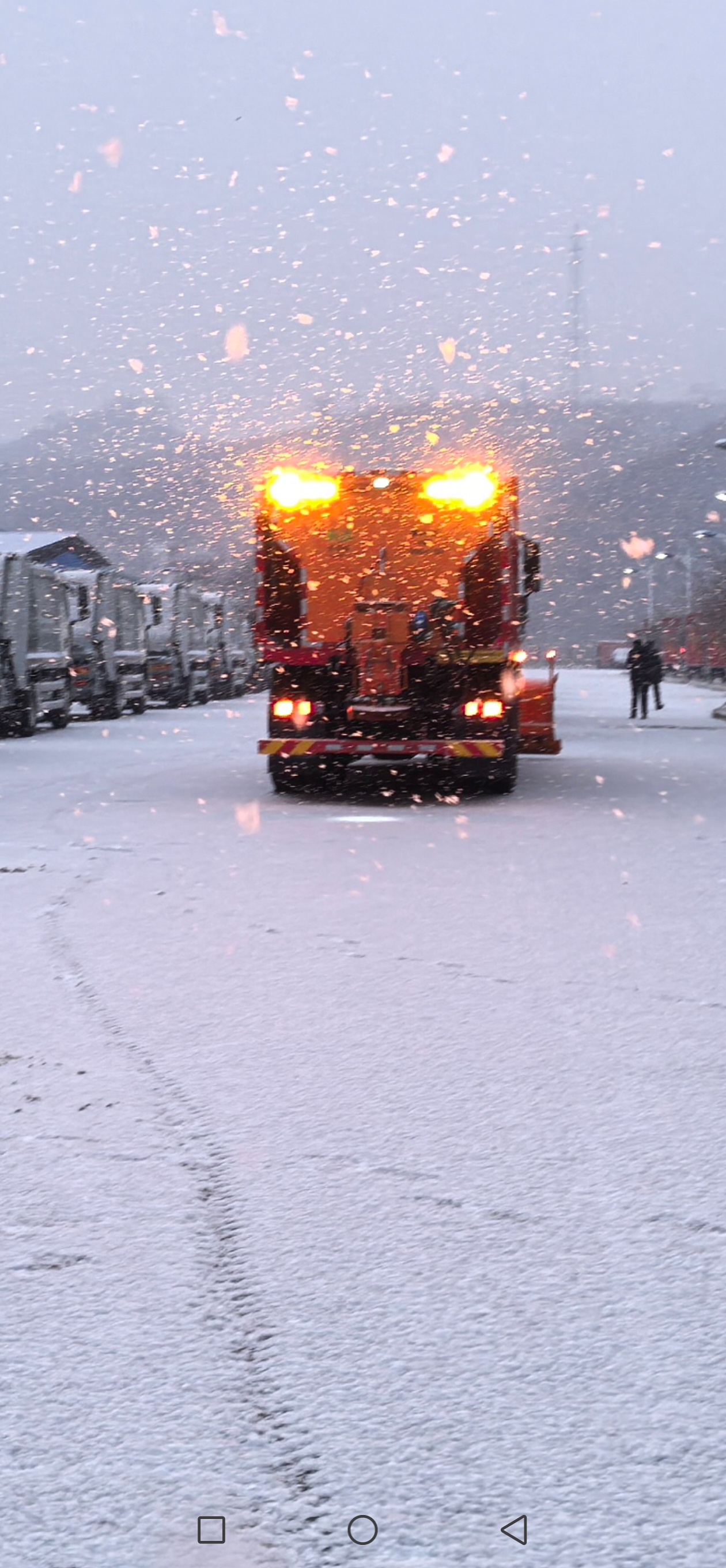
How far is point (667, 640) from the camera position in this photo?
372ft

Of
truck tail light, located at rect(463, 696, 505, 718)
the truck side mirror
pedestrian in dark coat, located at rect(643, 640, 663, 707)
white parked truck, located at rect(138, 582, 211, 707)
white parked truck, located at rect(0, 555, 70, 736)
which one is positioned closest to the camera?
truck tail light, located at rect(463, 696, 505, 718)

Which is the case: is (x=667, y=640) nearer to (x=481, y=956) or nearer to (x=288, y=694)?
(x=288, y=694)

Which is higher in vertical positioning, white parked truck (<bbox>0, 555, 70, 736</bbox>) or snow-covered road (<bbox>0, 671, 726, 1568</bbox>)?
white parked truck (<bbox>0, 555, 70, 736</bbox>)

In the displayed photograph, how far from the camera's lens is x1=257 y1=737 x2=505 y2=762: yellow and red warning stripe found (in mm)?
16500

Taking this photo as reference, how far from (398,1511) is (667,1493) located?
44 centimetres

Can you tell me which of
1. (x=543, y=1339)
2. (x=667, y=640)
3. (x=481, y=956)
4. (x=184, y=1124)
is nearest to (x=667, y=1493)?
(x=543, y=1339)

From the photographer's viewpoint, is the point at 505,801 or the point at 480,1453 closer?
the point at 480,1453

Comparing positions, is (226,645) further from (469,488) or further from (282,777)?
(469,488)

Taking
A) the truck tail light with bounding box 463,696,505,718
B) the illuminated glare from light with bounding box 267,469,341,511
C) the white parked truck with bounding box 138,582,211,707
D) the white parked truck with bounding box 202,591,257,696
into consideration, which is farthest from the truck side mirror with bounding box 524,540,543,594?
the white parked truck with bounding box 202,591,257,696

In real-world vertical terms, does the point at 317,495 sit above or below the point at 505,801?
above

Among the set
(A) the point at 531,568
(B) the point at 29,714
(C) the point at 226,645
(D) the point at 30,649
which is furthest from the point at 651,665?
(C) the point at 226,645

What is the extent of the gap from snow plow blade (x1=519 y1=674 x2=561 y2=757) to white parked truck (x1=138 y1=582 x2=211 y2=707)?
797 inches

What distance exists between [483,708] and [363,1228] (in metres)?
12.3

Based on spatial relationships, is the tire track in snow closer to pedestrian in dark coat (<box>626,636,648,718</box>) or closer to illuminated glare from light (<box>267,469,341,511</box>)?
illuminated glare from light (<box>267,469,341,511</box>)
